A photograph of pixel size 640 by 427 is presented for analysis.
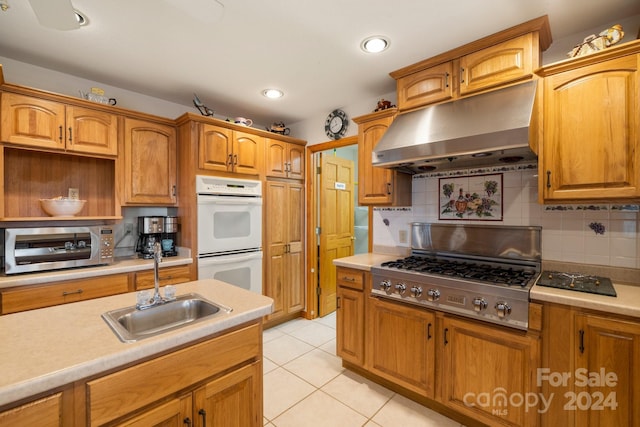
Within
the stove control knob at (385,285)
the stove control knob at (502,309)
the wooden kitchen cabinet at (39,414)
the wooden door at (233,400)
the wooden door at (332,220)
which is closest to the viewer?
the wooden kitchen cabinet at (39,414)

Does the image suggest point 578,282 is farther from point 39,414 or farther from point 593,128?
point 39,414

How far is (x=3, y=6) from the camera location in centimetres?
148

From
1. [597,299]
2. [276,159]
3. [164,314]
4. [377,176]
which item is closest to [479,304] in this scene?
[597,299]

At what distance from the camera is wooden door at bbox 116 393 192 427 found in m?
0.98

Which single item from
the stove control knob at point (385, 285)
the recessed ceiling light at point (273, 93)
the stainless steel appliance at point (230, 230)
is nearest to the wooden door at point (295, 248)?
the stainless steel appliance at point (230, 230)

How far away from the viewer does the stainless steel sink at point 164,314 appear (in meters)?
1.26

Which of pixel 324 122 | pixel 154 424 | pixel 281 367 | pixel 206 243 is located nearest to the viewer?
pixel 154 424

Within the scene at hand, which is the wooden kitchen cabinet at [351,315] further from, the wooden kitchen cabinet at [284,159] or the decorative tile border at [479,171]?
the wooden kitchen cabinet at [284,159]

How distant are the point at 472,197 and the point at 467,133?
707mm

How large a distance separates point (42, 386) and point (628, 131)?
2.64 m

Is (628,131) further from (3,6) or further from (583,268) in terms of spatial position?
(3,6)

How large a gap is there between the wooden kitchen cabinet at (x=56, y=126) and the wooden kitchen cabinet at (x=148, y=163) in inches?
4.9

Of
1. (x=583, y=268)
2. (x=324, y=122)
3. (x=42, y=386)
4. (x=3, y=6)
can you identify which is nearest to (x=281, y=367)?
(x=42, y=386)

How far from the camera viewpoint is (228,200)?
2854mm
